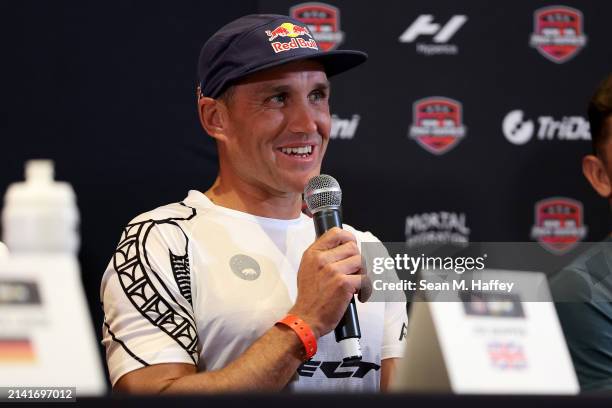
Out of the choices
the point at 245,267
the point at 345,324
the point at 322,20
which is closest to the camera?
the point at 345,324

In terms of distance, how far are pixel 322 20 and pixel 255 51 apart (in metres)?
0.56

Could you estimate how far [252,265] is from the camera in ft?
6.28

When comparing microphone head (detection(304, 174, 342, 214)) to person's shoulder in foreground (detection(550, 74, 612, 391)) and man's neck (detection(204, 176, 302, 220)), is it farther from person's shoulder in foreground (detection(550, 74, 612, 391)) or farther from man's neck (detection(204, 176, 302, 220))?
person's shoulder in foreground (detection(550, 74, 612, 391))

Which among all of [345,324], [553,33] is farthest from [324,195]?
[553,33]

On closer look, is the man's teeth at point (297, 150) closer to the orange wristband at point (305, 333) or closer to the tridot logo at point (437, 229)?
the orange wristband at point (305, 333)

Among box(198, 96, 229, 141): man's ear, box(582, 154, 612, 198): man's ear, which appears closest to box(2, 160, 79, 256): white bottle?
box(198, 96, 229, 141): man's ear

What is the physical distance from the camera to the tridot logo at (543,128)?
2.54 metres

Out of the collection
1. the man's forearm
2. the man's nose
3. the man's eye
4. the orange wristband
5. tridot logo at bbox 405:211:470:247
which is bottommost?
tridot logo at bbox 405:211:470:247

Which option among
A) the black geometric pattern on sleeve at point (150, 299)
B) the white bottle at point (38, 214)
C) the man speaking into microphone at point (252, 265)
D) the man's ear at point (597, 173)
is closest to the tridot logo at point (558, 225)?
the man's ear at point (597, 173)

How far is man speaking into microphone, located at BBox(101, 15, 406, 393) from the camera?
1.69 metres

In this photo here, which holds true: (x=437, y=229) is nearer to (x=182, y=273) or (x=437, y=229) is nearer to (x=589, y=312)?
(x=589, y=312)

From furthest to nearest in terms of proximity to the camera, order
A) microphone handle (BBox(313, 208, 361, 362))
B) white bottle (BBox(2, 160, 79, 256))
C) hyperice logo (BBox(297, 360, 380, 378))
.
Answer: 1. hyperice logo (BBox(297, 360, 380, 378))
2. microphone handle (BBox(313, 208, 361, 362))
3. white bottle (BBox(2, 160, 79, 256))

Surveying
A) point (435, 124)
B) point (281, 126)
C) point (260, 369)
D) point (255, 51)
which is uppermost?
point (255, 51)

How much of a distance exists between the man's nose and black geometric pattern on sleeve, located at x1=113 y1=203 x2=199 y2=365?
404 mm
